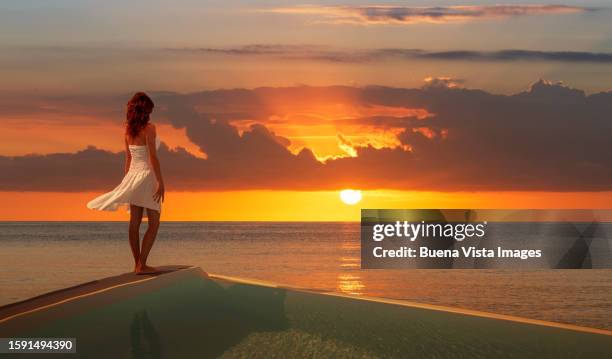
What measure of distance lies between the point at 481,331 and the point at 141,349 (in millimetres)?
4166

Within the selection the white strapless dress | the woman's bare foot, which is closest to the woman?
the white strapless dress

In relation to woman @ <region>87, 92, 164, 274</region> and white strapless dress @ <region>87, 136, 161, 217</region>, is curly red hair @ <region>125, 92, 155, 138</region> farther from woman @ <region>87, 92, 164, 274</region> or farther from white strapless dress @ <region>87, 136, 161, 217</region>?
white strapless dress @ <region>87, 136, 161, 217</region>

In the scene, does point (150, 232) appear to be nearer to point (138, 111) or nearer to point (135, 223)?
point (135, 223)

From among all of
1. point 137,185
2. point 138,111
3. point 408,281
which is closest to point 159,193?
point 137,185

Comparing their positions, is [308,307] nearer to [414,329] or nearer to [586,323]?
[414,329]

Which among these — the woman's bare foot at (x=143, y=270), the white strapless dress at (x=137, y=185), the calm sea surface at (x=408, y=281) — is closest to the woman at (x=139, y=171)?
the white strapless dress at (x=137, y=185)

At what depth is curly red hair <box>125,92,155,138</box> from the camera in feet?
34.3

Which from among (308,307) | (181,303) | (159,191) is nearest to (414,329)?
(308,307)

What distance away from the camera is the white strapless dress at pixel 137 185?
1063 cm

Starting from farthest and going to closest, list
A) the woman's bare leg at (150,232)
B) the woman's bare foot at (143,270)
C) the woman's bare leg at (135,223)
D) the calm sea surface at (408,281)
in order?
the calm sea surface at (408,281), the woman's bare foot at (143,270), the woman's bare leg at (150,232), the woman's bare leg at (135,223)

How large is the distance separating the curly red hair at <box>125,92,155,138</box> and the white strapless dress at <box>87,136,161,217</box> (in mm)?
273

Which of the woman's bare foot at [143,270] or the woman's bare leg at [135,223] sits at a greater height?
the woman's bare leg at [135,223]

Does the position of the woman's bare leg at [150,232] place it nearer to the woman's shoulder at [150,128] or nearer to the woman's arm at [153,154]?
the woman's arm at [153,154]

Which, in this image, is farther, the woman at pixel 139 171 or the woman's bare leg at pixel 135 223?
the woman's bare leg at pixel 135 223
